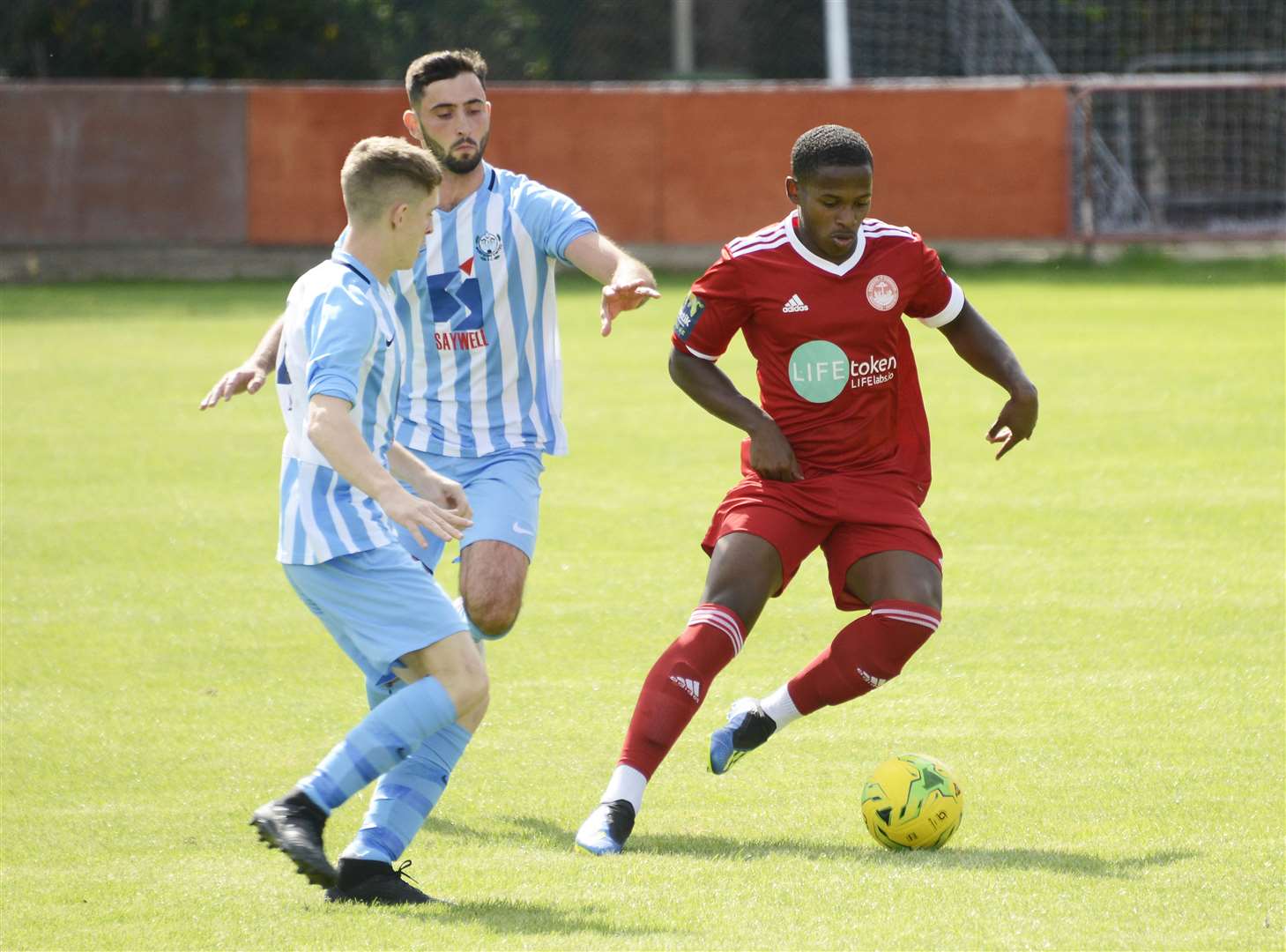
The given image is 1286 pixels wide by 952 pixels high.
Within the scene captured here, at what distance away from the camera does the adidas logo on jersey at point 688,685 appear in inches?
196

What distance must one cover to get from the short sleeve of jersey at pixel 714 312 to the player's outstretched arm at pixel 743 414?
48 millimetres

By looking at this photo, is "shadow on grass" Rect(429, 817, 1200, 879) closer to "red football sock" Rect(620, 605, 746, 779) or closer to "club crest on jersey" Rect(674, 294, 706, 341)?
"red football sock" Rect(620, 605, 746, 779)

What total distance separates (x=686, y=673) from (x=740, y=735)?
41 cm

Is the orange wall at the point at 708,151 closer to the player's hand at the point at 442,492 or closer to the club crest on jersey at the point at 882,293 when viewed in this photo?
the club crest on jersey at the point at 882,293

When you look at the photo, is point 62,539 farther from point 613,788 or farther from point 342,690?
point 613,788

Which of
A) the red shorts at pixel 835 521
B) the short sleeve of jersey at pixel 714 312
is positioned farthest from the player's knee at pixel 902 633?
the short sleeve of jersey at pixel 714 312

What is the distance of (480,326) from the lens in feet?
19.1

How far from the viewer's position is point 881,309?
5348 millimetres

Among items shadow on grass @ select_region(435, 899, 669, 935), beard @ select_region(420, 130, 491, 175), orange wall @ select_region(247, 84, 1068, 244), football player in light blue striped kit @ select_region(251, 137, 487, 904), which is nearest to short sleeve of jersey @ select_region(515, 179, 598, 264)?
beard @ select_region(420, 130, 491, 175)

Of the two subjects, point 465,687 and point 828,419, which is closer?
point 465,687

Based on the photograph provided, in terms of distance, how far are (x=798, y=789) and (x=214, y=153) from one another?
59.2 feet

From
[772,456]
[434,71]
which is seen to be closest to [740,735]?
[772,456]

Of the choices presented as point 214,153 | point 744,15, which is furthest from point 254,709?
point 744,15

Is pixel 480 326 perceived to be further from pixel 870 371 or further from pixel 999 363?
pixel 999 363
